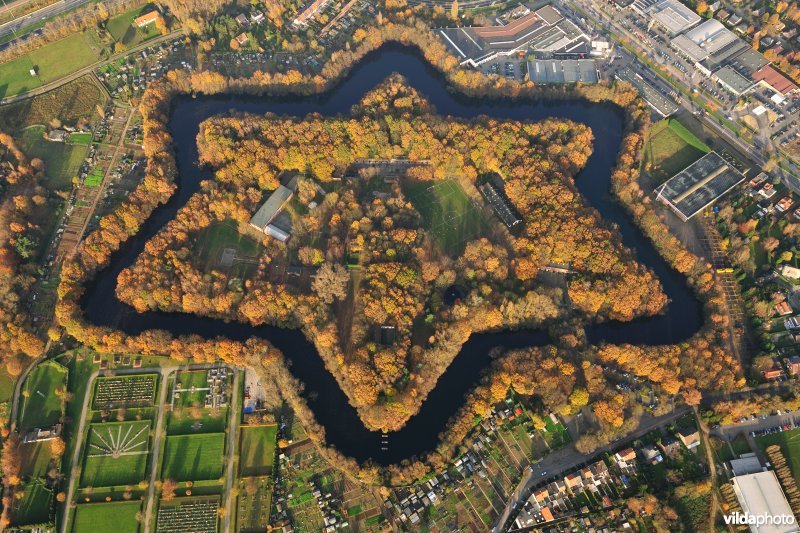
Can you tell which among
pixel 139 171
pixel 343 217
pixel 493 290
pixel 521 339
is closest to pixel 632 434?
pixel 521 339

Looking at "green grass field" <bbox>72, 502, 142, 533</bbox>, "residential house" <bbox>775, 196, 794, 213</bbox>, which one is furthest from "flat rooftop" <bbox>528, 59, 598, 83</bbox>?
"green grass field" <bbox>72, 502, 142, 533</bbox>

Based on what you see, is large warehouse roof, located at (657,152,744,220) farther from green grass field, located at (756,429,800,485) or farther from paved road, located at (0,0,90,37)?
paved road, located at (0,0,90,37)

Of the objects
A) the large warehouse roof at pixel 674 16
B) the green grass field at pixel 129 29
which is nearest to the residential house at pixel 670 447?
the large warehouse roof at pixel 674 16

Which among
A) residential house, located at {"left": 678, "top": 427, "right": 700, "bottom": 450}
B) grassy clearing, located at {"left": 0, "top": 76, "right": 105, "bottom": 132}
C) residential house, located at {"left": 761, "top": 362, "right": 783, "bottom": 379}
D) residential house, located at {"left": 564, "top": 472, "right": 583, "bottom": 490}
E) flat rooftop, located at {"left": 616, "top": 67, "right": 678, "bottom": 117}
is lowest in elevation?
residential house, located at {"left": 564, "top": 472, "right": 583, "bottom": 490}

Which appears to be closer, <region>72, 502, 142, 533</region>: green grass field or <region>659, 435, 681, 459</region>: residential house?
<region>72, 502, 142, 533</region>: green grass field

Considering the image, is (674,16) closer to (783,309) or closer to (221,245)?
(783,309)

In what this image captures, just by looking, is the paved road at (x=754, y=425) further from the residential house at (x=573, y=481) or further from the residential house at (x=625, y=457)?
the residential house at (x=573, y=481)
